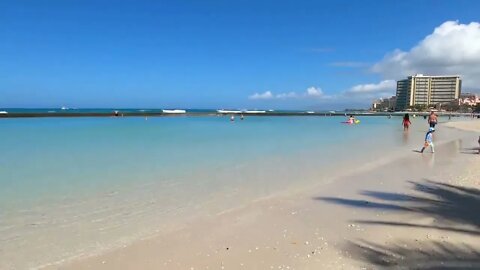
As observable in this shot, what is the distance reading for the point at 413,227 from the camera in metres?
6.96

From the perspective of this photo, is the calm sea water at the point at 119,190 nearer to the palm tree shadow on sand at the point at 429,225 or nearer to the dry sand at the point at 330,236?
the dry sand at the point at 330,236

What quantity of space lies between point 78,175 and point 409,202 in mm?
9411

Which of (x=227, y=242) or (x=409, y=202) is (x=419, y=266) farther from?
(x=409, y=202)

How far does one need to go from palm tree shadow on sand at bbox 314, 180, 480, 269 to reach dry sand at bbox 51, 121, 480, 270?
0.01m

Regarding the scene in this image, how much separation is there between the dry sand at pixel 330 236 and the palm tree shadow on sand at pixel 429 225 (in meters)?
0.01


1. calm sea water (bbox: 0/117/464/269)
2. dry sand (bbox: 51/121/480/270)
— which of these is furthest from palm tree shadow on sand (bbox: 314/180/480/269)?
calm sea water (bbox: 0/117/464/269)

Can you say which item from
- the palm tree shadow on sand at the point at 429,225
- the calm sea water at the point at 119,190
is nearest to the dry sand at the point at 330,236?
the palm tree shadow on sand at the point at 429,225

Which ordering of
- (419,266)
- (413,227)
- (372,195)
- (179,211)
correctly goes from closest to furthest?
(419,266) < (413,227) < (179,211) < (372,195)

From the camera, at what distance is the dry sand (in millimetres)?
5516

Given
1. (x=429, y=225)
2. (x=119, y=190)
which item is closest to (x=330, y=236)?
(x=429, y=225)

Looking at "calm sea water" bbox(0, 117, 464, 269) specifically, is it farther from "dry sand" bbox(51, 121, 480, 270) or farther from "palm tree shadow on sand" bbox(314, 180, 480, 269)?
"palm tree shadow on sand" bbox(314, 180, 480, 269)

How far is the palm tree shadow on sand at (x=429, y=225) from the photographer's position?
17.7 ft

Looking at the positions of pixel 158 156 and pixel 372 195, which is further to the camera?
pixel 158 156

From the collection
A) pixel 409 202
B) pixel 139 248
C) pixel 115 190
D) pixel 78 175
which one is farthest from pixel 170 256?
pixel 78 175
